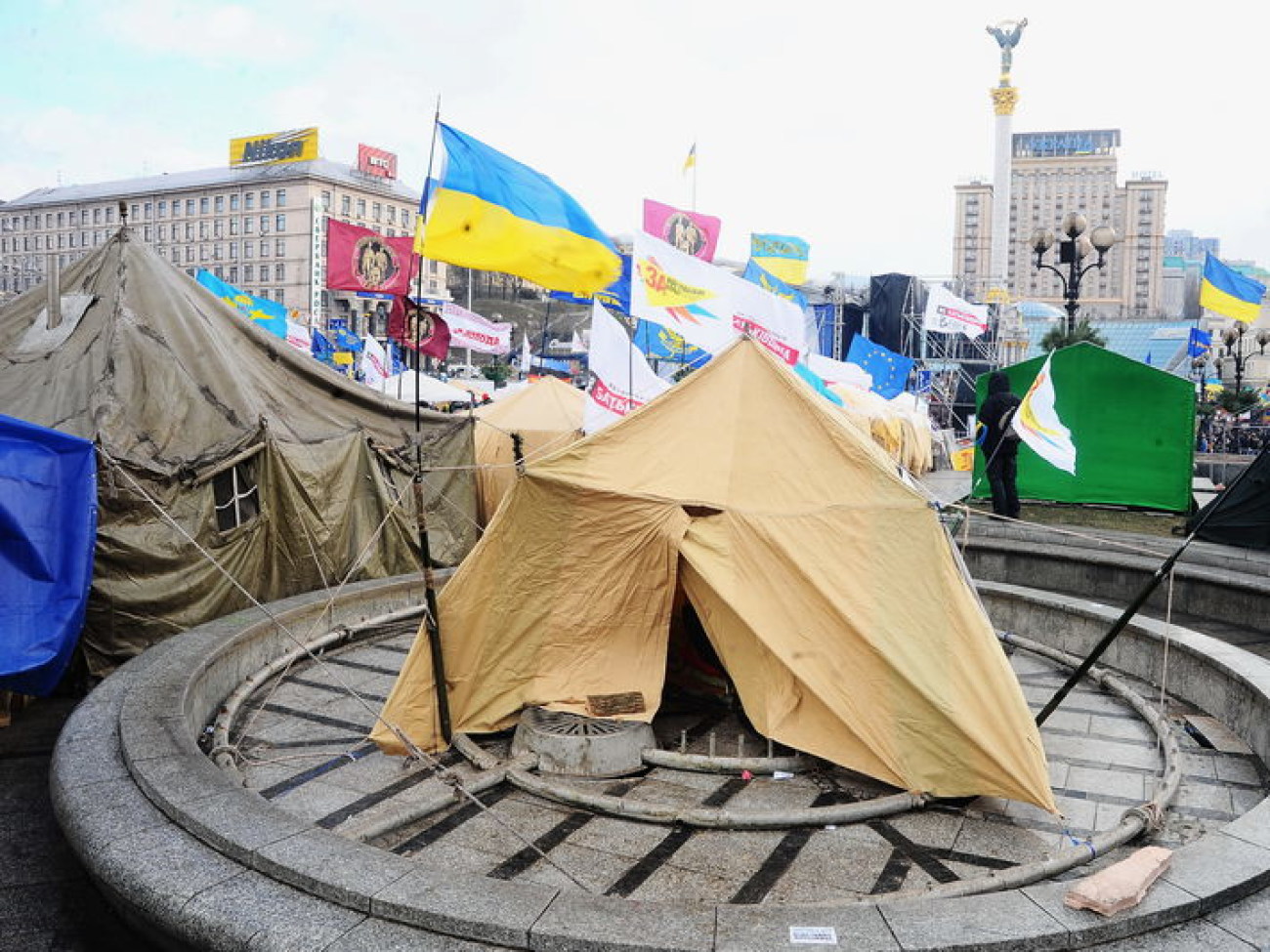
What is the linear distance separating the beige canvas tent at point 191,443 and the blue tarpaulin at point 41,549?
93 cm

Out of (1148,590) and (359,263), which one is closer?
(1148,590)

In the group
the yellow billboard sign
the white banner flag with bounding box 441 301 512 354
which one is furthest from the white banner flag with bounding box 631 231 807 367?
the yellow billboard sign

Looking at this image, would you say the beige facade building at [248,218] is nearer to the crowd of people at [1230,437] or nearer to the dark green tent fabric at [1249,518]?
the crowd of people at [1230,437]

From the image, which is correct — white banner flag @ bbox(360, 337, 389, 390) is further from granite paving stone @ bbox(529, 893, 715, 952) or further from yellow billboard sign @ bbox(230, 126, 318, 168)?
yellow billboard sign @ bbox(230, 126, 318, 168)

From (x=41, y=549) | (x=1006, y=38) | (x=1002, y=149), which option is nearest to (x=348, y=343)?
(x=41, y=549)

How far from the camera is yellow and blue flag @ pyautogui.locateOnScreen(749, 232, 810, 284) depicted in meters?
35.5

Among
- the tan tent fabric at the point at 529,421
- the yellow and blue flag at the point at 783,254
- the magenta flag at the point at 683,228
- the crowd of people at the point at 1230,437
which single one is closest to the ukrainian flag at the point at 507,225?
the tan tent fabric at the point at 529,421

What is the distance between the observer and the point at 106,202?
105 metres

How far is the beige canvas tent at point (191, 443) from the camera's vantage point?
8.21 meters

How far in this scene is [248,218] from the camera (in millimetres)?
98562

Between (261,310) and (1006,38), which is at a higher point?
(1006,38)

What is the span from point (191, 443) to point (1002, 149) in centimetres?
9665

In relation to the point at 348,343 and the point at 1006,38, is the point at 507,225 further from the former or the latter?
the point at 1006,38

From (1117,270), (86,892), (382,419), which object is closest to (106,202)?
(382,419)
